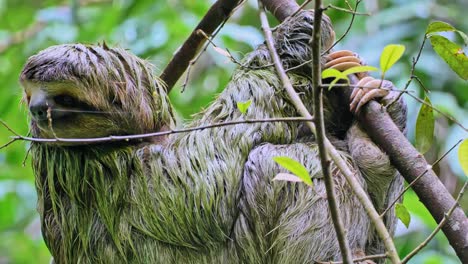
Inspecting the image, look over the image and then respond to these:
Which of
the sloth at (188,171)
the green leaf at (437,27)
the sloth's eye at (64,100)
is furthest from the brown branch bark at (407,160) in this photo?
the sloth's eye at (64,100)

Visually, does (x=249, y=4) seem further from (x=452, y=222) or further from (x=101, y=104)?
(x=452, y=222)

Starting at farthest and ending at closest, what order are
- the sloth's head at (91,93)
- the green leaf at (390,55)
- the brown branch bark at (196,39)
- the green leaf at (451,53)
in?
the brown branch bark at (196,39) < the sloth's head at (91,93) < the green leaf at (451,53) < the green leaf at (390,55)

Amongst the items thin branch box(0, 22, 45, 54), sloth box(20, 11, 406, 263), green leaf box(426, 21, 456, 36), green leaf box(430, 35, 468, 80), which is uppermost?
thin branch box(0, 22, 45, 54)

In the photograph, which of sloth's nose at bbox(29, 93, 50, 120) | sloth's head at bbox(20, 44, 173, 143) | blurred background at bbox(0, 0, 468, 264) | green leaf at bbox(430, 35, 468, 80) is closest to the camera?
green leaf at bbox(430, 35, 468, 80)

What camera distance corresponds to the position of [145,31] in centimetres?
732

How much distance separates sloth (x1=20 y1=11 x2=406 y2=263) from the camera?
14.7ft

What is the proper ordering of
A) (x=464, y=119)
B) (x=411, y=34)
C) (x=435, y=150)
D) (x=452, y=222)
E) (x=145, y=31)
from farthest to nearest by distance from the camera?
(x=435, y=150) < (x=411, y=34) < (x=145, y=31) < (x=464, y=119) < (x=452, y=222)

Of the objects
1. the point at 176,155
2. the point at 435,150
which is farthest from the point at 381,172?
the point at 435,150

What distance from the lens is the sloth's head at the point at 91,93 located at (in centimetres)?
450

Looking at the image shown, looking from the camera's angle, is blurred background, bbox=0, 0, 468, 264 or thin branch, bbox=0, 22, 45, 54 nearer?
blurred background, bbox=0, 0, 468, 264

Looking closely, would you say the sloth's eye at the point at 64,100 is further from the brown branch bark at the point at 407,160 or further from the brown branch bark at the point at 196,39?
the brown branch bark at the point at 407,160

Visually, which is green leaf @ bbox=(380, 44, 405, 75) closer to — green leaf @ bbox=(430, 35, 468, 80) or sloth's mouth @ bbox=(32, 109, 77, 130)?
green leaf @ bbox=(430, 35, 468, 80)

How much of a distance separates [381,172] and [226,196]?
1.00 metres

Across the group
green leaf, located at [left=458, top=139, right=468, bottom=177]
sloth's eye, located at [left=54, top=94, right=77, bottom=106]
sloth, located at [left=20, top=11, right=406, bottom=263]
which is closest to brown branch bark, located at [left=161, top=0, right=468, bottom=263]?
sloth, located at [left=20, top=11, right=406, bottom=263]
